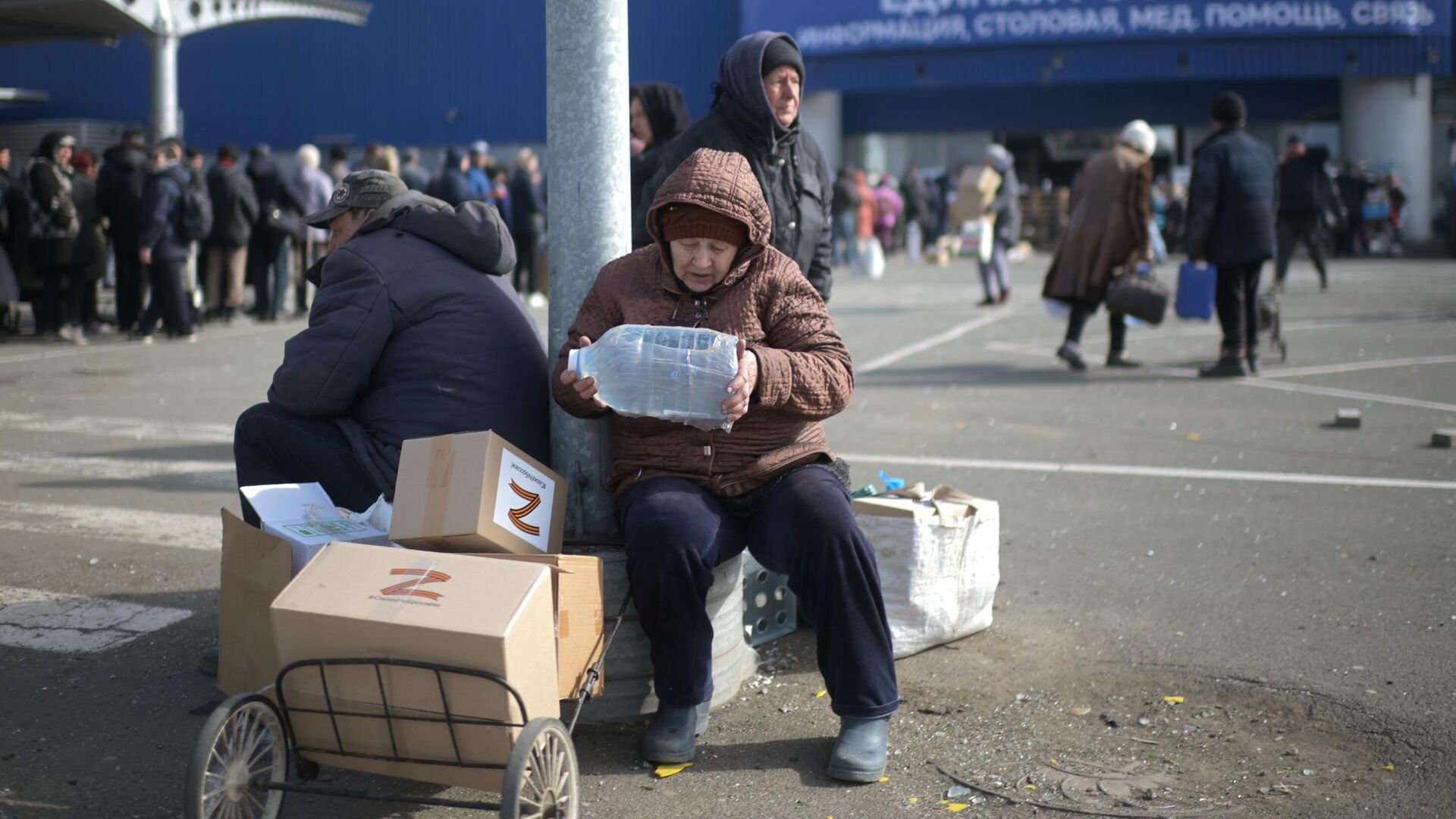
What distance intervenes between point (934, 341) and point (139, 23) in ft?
34.8

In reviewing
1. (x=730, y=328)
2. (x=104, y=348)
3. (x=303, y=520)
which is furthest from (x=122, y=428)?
(x=730, y=328)

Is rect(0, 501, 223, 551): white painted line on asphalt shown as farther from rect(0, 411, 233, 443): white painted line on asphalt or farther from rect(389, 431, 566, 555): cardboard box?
rect(389, 431, 566, 555): cardboard box

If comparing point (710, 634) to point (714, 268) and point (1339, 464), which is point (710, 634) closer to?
point (714, 268)

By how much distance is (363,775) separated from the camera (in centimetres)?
371

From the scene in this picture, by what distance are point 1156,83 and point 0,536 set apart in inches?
1365

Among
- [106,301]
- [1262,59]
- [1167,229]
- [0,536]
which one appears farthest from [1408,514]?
[1262,59]

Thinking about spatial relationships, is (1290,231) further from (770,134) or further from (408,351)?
(408,351)

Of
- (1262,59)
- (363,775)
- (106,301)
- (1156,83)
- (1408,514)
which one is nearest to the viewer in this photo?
(363,775)

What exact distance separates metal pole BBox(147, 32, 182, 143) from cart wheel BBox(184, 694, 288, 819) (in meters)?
17.1

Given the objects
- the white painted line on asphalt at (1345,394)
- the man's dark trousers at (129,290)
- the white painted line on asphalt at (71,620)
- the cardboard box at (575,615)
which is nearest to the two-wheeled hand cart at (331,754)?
the cardboard box at (575,615)

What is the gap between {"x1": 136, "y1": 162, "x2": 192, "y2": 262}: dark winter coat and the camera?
44.6ft

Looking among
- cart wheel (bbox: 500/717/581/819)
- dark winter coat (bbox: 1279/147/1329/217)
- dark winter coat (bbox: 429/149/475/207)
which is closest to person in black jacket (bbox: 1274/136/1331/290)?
dark winter coat (bbox: 1279/147/1329/217)

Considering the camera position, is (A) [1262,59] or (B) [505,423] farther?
(A) [1262,59]

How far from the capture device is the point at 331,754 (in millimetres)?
3301
